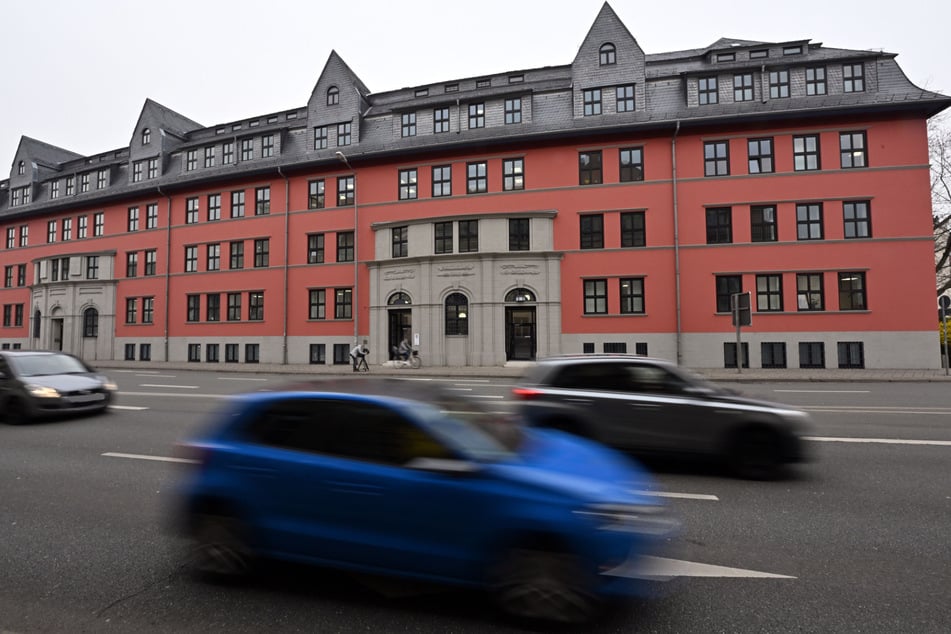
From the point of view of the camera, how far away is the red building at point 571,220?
2216 centimetres

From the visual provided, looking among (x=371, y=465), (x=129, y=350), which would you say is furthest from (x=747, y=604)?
(x=129, y=350)

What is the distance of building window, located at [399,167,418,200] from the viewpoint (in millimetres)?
27531

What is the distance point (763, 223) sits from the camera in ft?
76.1

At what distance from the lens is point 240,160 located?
31875 mm

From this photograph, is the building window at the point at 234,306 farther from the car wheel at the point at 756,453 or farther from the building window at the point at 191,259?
the car wheel at the point at 756,453

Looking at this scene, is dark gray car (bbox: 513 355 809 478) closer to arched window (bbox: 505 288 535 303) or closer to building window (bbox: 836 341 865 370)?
arched window (bbox: 505 288 535 303)

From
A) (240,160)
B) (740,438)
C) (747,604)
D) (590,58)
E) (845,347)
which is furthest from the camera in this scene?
(240,160)

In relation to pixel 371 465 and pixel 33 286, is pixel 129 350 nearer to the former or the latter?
pixel 33 286

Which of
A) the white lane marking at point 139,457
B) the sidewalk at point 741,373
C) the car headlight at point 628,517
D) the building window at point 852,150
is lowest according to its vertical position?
the white lane marking at point 139,457

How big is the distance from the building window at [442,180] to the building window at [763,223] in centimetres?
1546

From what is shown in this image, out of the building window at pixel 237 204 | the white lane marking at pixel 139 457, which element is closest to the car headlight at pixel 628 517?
the white lane marking at pixel 139 457

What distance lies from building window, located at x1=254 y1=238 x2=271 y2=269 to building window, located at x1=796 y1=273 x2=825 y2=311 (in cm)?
2921

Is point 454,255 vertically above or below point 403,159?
below

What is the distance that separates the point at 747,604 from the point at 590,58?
28343mm
